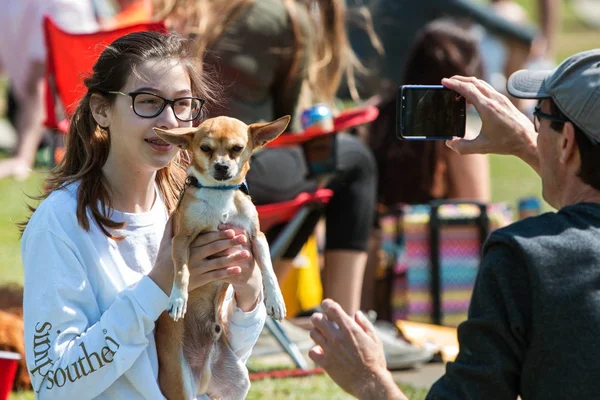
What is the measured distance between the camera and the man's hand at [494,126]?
2467mm

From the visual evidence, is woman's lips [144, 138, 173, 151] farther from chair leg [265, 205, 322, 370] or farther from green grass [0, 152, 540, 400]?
chair leg [265, 205, 322, 370]

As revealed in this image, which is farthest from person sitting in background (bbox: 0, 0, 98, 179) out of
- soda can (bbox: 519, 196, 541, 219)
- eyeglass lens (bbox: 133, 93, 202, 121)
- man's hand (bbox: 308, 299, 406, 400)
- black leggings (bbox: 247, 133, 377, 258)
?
man's hand (bbox: 308, 299, 406, 400)

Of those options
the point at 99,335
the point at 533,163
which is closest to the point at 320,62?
the point at 533,163

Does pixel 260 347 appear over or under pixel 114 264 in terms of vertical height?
under

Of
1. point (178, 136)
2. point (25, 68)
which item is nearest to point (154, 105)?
point (178, 136)

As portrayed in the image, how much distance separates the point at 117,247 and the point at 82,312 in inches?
7.8

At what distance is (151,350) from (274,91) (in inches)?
109

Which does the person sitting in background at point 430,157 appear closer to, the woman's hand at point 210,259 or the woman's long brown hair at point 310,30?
the woman's long brown hair at point 310,30

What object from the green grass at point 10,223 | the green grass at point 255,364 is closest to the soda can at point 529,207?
the green grass at point 255,364

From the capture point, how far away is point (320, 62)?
203 inches

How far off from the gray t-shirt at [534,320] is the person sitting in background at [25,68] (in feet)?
21.3

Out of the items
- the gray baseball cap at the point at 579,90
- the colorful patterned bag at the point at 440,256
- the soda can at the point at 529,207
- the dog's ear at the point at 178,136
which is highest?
the gray baseball cap at the point at 579,90

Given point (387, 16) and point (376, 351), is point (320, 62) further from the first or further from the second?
point (387, 16)

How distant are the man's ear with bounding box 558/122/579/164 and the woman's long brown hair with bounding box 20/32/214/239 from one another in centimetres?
104
